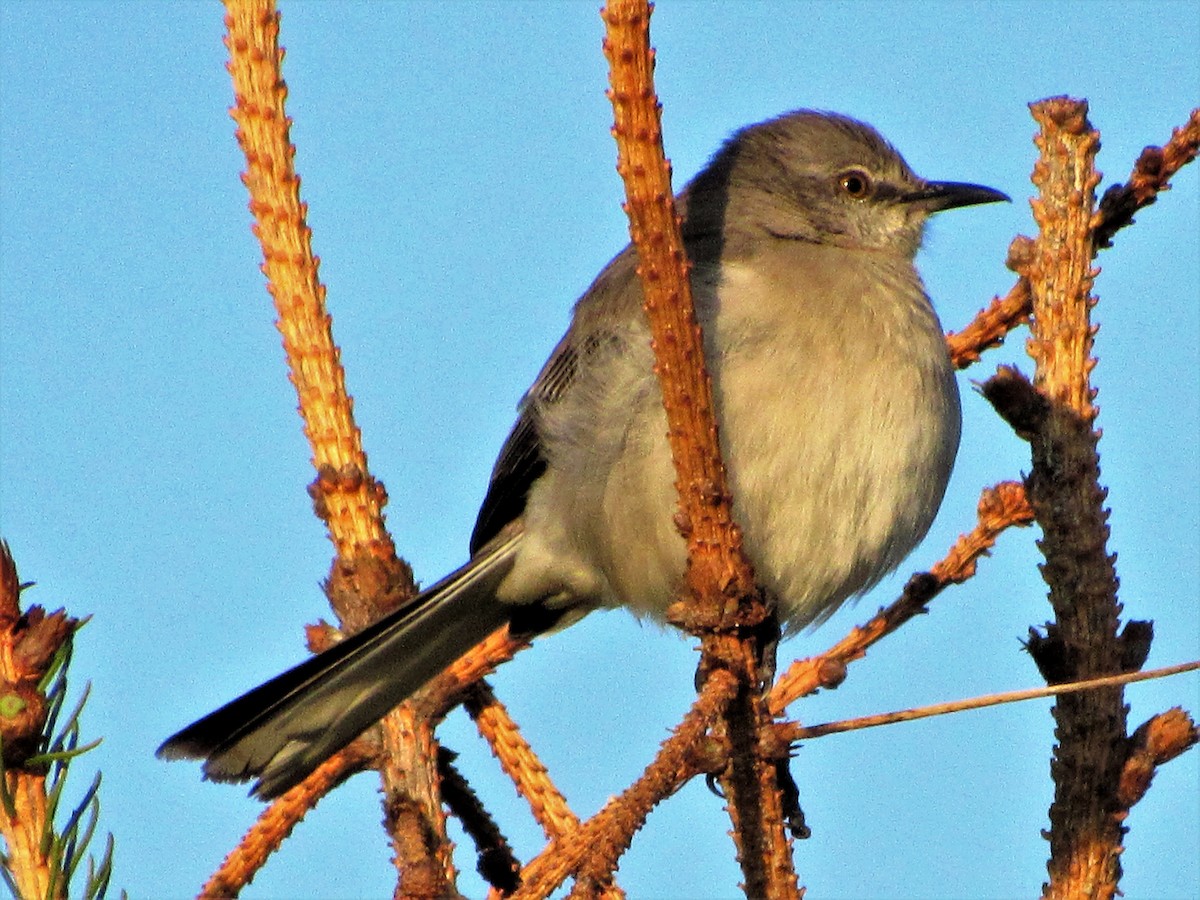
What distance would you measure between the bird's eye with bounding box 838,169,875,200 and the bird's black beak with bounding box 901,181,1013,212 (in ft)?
0.47

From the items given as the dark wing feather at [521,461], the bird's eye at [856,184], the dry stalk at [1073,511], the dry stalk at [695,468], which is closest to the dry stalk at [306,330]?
the dry stalk at [695,468]

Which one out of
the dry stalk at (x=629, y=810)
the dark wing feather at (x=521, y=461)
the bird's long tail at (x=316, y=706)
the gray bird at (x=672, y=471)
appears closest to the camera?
the dry stalk at (x=629, y=810)

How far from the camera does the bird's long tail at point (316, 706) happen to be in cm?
348

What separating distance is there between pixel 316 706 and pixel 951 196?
319 centimetres

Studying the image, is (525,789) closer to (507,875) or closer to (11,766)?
(507,875)

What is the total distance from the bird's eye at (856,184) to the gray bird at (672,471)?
A: 31 cm

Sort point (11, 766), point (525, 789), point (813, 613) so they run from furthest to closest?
1. point (813, 613)
2. point (525, 789)
3. point (11, 766)

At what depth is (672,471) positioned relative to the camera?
4.14 metres

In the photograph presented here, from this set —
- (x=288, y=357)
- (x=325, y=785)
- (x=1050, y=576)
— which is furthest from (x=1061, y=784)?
(x=288, y=357)

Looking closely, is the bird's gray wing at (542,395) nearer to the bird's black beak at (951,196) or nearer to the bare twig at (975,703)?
the bird's black beak at (951,196)

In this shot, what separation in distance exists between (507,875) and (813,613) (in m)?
2.08

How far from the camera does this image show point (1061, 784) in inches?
110

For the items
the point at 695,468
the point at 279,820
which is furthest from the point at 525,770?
the point at 695,468

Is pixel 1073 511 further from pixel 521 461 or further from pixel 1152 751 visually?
pixel 521 461
